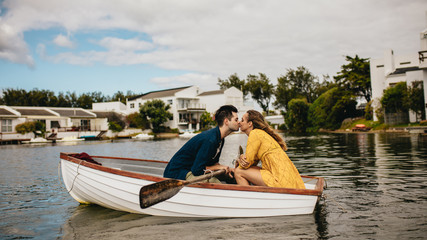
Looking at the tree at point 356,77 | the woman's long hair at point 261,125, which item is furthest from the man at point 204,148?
the tree at point 356,77

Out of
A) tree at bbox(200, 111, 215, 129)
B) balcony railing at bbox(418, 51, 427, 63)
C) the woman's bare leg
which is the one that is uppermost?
balcony railing at bbox(418, 51, 427, 63)

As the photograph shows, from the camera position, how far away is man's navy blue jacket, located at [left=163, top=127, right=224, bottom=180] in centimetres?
525

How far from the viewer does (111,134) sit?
53.1 meters

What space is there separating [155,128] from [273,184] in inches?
2124

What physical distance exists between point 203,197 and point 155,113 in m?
52.6

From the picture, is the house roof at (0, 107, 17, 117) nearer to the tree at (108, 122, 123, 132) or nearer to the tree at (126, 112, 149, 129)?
the tree at (108, 122, 123, 132)

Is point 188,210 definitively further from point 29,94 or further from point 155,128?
point 29,94

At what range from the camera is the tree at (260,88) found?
75.8 meters

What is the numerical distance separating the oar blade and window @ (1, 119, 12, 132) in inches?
1864

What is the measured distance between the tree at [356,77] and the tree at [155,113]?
29.2 meters

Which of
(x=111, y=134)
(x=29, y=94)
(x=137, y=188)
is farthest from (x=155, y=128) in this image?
(x=137, y=188)

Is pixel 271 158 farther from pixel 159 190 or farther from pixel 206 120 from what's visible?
pixel 206 120

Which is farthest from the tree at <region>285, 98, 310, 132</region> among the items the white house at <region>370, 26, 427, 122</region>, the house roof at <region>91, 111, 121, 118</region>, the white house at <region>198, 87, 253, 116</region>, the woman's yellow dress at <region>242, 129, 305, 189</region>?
the woman's yellow dress at <region>242, 129, 305, 189</region>

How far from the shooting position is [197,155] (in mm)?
5316
